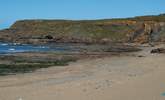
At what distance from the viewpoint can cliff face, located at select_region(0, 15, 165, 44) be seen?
116 metres

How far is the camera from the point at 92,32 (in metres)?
126

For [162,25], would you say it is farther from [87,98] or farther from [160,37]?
[87,98]

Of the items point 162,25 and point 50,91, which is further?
point 162,25

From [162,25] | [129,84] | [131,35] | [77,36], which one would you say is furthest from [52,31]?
[129,84]

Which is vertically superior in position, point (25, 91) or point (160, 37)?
point (25, 91)

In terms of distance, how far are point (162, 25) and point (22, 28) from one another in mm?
52148

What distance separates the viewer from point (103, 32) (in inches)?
4958

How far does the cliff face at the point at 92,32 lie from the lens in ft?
A: 381

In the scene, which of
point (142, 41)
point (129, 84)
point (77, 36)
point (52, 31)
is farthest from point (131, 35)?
point (129, 84)

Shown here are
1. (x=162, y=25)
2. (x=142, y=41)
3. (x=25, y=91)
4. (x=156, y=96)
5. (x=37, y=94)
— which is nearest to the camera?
(x=156, y=96)

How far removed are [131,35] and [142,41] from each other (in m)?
9.00

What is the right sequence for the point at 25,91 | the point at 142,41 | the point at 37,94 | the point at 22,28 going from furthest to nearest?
1. the point at 22,28
2. the point at 142,41
3. the point at 25,91
4. the point at 37,94

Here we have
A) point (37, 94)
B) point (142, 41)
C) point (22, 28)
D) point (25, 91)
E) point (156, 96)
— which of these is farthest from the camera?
point (22, 28)

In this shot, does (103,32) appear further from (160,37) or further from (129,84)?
(129,84)
